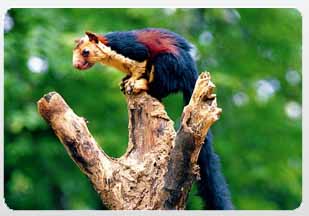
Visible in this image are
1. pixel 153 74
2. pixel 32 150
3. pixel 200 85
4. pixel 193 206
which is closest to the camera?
pixel 200 85

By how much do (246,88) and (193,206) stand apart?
163 centimetres

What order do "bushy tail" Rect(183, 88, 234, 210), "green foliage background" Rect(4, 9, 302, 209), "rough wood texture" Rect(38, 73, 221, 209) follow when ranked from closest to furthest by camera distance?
1. "rough wood texture" Rect(38, 73, 221, 209)
2. "bushy tail" Rect(183, 88, 234, 210)
3. "green foliage background" Rect(4, 9, 302, 209)

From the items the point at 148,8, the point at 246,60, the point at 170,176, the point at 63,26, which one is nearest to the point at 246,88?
the point at 246,60

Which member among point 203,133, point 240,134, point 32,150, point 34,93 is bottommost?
point 240,134

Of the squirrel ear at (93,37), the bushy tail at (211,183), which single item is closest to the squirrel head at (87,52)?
the squirrel ear at (93,37)

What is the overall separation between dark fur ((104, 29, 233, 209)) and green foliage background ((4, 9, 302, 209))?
1.53m

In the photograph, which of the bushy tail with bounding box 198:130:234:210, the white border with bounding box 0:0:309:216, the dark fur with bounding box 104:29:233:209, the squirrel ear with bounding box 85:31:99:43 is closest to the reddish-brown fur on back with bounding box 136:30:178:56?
the dark fur with bounding box 104:29:233:209

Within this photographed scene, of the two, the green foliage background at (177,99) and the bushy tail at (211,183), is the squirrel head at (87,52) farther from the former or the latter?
the green foliage background at (177,99)

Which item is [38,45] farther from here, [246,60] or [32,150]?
[246,60]

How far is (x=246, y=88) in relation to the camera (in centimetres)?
455

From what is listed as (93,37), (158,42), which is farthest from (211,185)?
(93,37)

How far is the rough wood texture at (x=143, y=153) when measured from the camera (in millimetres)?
2404

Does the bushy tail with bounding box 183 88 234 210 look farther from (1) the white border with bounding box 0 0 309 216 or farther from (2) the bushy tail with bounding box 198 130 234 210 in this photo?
(1) the white border with bounding box 0 0 309 216

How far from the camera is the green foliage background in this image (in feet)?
14.4
